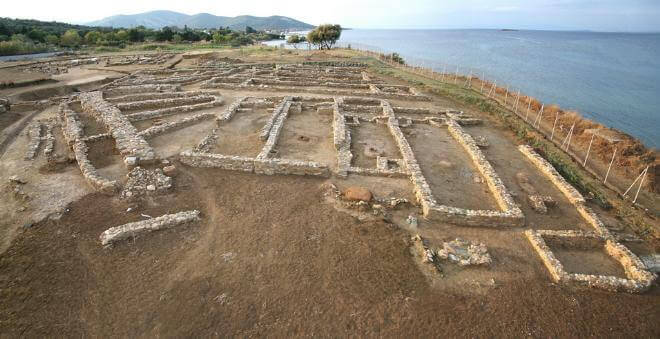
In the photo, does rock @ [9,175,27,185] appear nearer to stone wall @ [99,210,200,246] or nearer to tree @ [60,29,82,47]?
stone wall @ [99,210,200,246]

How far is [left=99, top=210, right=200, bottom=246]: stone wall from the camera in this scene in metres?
8.26

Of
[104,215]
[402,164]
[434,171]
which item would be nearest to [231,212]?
[104,215]

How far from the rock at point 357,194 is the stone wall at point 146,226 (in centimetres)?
464

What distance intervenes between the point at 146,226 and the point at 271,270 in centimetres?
374

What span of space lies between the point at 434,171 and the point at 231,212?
8103 mm

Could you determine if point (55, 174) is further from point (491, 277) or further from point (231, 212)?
point (491, 277)

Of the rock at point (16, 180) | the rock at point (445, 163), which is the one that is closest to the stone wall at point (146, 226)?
the rock at point (16, 180)

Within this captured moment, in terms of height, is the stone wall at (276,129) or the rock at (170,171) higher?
the stone wall at (276,129)

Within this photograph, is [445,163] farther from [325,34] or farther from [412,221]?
[325,34]

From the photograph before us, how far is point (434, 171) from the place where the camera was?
13.2 metres

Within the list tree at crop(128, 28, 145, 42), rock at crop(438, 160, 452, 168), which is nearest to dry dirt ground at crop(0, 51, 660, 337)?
rock at crop(438, 160, 452, 168)

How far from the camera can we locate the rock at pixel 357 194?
34.1 feet

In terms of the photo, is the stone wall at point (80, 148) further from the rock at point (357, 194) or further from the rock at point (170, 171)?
the rock at point (357, 194)

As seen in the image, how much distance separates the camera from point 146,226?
8648 millimetres
